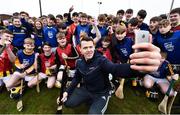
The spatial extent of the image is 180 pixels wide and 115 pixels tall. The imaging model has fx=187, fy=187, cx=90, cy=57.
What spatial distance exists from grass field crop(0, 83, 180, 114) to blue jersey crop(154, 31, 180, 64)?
0.97 m

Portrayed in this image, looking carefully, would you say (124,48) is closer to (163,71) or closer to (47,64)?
(163,71)

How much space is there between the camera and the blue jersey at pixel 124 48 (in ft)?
15.3

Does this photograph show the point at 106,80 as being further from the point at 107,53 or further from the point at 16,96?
the point at 16,96

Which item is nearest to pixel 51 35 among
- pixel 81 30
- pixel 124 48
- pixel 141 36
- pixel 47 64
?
pixel 81 30

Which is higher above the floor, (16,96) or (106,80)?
(106,80)

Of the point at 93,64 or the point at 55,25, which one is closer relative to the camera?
the point at 93,64

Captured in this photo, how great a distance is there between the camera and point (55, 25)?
631cm

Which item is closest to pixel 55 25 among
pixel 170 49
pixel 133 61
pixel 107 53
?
pixel 107 53

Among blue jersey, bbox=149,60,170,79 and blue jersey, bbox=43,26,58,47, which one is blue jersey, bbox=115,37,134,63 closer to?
blue jersey, bbox=149,60,170,79

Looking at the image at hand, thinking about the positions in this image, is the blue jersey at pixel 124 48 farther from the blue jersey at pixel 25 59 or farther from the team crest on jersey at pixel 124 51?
the blue jersey at pixel 25 59

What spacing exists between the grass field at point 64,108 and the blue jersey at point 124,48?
2.66 feet

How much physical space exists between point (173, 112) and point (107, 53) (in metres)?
1.99

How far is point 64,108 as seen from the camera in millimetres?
3967

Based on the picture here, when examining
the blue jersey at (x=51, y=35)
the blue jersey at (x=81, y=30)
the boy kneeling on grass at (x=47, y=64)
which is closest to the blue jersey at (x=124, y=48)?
the blue jersey at (x=81, y=30)
